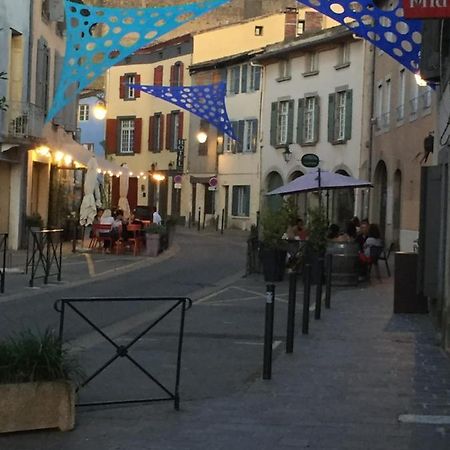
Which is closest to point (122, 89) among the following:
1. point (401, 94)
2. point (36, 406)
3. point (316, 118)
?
point (316, 118)

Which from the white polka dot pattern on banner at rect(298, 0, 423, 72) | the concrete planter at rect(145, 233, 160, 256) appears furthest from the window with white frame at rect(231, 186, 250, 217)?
the white polka dot pattern on banner at rect(298, 0, 423, 72)

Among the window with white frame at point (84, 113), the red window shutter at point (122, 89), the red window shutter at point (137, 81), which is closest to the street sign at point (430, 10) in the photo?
the red window shutter at point (137, 81)

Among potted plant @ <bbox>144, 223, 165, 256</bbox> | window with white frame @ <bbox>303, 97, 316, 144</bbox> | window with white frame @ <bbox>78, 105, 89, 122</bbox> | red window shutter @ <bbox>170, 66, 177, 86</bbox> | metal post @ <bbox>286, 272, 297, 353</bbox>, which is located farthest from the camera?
window with white frame @ <bbox>78, 105, 89, 122</bbox>

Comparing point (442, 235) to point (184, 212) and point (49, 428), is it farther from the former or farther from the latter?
point (184, 212)

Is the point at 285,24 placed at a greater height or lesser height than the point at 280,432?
greater

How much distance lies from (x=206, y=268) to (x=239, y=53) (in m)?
27.1

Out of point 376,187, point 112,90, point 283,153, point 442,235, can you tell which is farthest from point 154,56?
point 442,235

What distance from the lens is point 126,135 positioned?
5962cm

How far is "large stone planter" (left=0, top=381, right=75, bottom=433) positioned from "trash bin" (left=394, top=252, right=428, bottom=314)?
27.1 ft

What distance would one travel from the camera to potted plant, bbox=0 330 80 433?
20.9ft

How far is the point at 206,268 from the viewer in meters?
23.9

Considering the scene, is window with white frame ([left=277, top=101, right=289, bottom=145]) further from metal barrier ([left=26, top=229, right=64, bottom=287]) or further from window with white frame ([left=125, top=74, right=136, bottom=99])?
metal barrier ([left=26, top=229, right=64, bottom=287])

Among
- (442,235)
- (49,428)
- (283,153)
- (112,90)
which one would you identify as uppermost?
(112,90)

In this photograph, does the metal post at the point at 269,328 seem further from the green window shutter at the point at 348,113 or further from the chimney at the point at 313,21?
the chimney at the point at 313,21
